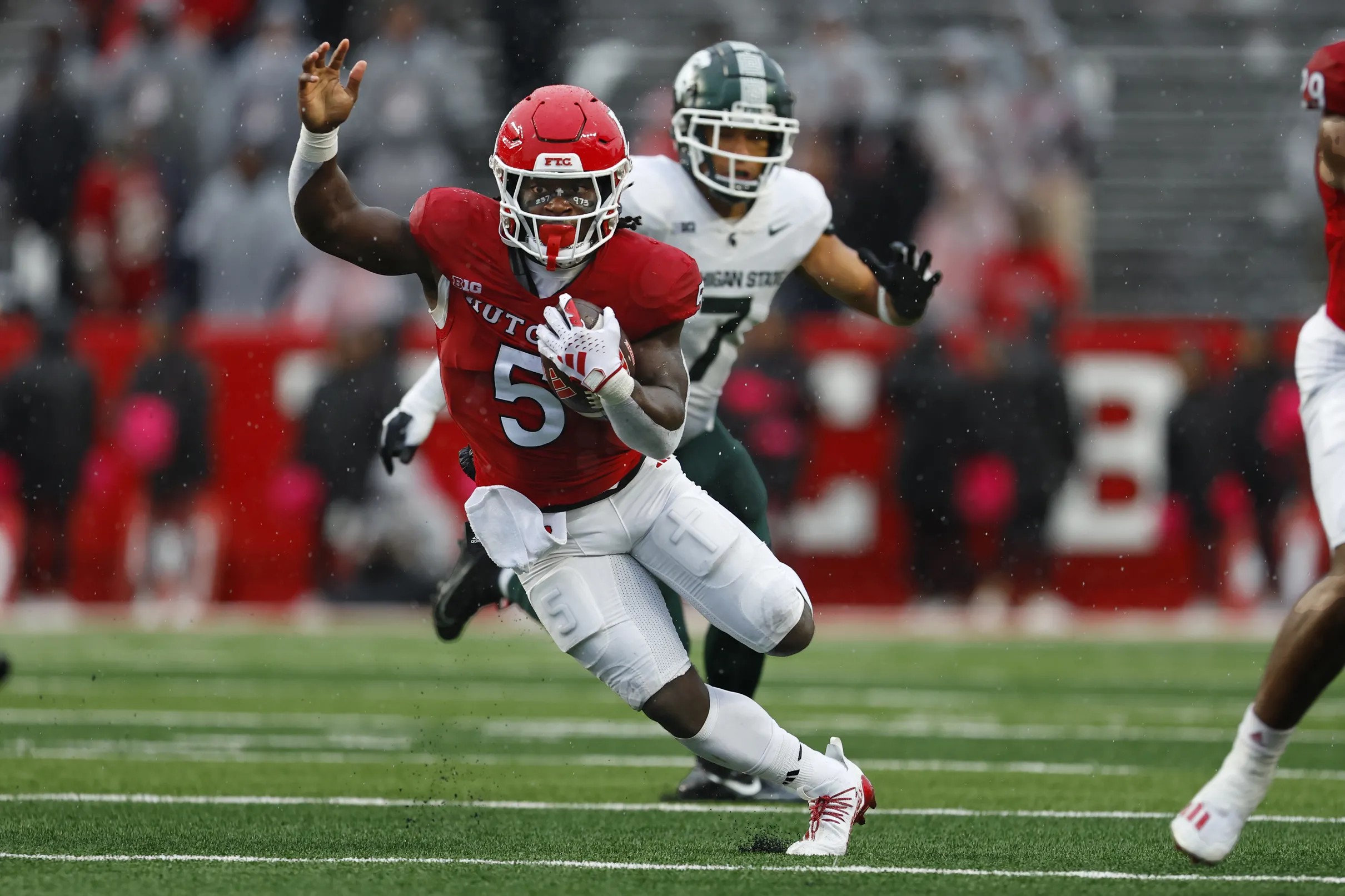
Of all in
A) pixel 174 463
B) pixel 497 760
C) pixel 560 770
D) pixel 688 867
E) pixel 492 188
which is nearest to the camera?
pixel 688 867

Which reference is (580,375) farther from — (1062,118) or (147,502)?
(1062,118)

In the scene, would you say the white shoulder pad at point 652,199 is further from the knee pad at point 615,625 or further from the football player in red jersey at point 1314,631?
the football player in red jersey at point 1314,631

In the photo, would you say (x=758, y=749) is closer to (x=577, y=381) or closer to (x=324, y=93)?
(x=577, y=381)

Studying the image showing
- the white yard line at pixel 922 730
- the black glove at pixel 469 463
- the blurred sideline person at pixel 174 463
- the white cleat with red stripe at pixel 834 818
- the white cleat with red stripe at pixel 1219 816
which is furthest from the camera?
the blurred sideline person at pixel 174 463

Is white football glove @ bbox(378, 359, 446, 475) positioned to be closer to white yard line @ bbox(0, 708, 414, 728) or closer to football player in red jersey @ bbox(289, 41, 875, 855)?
football player in red jersey @ bbox(289, 41, 875, 855)

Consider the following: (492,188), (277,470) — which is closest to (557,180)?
(277,470)

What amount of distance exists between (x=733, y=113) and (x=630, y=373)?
4.41 feet

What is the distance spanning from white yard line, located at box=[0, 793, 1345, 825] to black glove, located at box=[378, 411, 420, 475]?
32.8 inches

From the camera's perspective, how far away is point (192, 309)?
39.1ft

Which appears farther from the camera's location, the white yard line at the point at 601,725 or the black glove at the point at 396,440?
the white yard line at the point at 601,725

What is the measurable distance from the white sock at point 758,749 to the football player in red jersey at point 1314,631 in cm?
71

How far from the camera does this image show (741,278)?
212 inches

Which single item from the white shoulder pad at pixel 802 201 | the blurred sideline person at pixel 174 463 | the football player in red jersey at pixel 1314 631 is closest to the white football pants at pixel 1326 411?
the football player in red jersey at pixel 1314 631

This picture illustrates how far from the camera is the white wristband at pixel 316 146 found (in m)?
4.36
